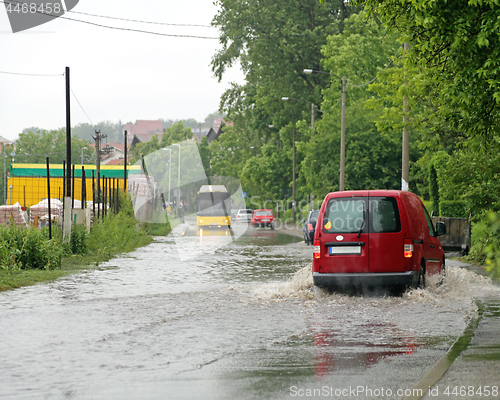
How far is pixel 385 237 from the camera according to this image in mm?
11016

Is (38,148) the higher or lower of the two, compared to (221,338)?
higher

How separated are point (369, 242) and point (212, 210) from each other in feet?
126

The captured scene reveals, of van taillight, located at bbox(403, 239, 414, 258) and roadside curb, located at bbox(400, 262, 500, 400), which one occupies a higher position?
van taillight, located at bbox(403, 239, 414, 258)

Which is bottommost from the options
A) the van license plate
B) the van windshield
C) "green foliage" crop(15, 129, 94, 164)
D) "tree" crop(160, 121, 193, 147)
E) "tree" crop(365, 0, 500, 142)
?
the van license plate

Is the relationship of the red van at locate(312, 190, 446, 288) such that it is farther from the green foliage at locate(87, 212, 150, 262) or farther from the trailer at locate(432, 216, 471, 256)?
the trailer at locate(432, 216, 471, 256)

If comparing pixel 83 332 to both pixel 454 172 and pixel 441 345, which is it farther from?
pixel 454 172

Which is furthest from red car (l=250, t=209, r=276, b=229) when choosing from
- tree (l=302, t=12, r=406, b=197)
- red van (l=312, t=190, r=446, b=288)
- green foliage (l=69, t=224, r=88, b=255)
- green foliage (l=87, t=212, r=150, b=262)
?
red van (l=312, t=190, r=446, b=288)

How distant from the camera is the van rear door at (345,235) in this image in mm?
11125

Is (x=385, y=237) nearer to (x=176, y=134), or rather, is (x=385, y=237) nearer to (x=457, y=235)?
(x=457, y=235)

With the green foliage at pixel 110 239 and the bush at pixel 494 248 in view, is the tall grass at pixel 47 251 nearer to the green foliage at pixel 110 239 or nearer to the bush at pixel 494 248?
the green foliage at pixel 110 239

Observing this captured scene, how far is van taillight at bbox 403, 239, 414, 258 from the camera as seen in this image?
10944mm

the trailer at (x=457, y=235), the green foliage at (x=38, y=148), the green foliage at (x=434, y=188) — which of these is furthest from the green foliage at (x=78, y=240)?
the green foliage at (x=38, y=148)

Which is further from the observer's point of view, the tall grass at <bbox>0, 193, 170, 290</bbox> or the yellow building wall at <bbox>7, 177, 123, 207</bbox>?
the yellow building wall at <bbox>7, 177, 123, 207</bbox>

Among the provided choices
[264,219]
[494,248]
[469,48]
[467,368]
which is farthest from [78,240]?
[264,219]
